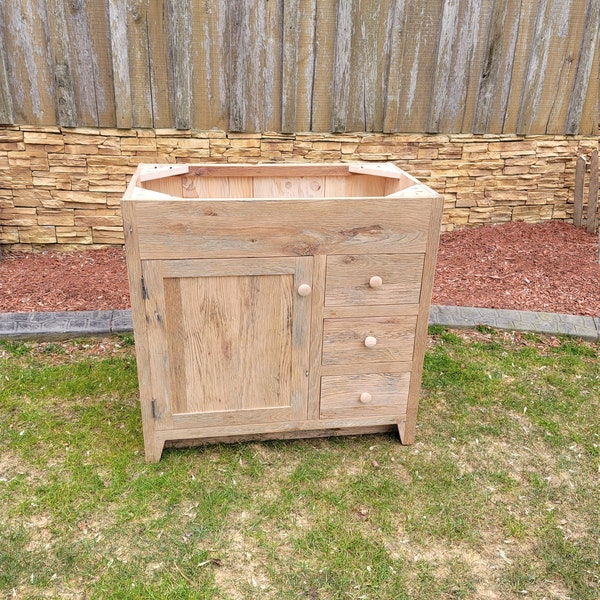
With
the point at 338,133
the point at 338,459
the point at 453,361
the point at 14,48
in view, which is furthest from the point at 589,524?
the point at 14,48

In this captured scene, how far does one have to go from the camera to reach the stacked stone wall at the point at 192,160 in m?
4.21

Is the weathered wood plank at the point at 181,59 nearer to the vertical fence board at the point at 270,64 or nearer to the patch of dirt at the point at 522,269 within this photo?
the vertical fence board at the point at 270,64

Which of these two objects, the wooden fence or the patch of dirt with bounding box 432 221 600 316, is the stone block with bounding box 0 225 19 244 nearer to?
the wooden fence

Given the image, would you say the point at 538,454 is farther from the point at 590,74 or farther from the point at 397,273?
the point at 590,74

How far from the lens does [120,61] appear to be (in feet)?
13.2

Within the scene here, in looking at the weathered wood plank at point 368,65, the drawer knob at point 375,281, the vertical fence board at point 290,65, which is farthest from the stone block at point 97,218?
the drawer knob at point 375,281

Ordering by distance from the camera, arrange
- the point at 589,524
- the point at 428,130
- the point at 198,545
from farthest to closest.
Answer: the point at 428,130 → the point at 589,524 → the point at 198,545

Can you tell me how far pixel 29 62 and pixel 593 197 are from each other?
4.67 m

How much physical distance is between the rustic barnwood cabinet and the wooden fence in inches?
71.1

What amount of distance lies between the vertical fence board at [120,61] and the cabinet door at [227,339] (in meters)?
2.50

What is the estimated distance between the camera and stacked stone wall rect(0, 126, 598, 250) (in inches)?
166

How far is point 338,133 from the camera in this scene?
444cm

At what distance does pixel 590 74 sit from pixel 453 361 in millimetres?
3001

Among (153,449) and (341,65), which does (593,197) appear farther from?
(153,449)
